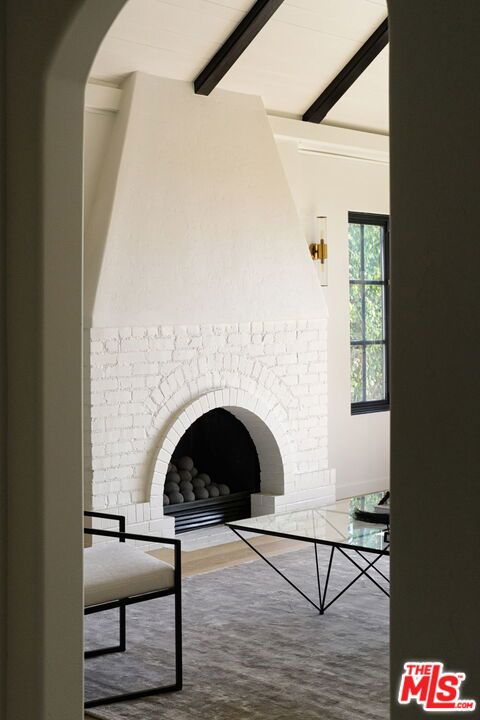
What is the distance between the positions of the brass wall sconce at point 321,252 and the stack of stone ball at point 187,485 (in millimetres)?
1817

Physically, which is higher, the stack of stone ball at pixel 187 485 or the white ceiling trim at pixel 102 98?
the white ceiling trim at pixel 102 98

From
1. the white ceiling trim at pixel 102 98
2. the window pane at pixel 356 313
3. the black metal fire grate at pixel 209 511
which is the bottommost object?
the black metal fire grate at pixel 209 511

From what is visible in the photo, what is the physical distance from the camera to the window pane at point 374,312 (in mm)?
8289

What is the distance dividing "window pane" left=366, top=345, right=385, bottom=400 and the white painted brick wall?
95 centimetres

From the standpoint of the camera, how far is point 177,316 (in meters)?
6.37

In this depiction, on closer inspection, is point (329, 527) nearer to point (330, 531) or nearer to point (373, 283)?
point (330, 531)

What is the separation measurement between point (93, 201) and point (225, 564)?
2430 millimetres

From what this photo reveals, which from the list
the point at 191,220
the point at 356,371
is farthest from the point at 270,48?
the point at 356,371

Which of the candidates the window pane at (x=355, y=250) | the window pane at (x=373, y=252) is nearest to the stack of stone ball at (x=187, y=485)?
the window pane at (x=355, y=250)

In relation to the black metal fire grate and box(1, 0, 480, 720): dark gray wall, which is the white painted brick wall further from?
box(1, 0, 480, 720): dark gray wall

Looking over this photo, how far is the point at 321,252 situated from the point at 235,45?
193cm

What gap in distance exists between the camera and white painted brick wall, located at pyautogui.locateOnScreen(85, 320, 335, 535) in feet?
19.9
